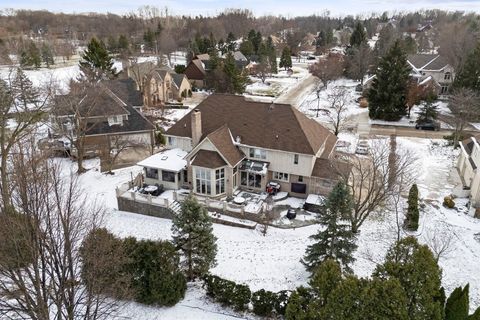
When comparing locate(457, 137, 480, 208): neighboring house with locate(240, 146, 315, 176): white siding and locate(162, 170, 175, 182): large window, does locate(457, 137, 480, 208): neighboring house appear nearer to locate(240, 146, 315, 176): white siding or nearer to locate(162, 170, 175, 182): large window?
locate(240, 146, 315, 176): white siding

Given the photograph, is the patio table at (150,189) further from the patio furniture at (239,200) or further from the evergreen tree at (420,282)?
the evergreen tree at (420,282)

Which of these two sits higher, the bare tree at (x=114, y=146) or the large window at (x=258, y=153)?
the large window at (x=258, y=153)

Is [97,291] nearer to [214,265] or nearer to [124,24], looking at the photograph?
[214,265]

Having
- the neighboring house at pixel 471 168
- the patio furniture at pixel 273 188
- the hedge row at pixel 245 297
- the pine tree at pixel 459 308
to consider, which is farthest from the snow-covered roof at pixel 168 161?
the neighboring house at pixel 471 168

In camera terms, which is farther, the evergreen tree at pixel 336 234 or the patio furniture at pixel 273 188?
the patio furniture at pixel 273 188

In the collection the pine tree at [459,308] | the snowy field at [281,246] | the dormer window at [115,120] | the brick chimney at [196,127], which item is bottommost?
the snowy field at [281,246]

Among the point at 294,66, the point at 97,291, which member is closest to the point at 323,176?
the point at 97,291
